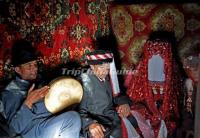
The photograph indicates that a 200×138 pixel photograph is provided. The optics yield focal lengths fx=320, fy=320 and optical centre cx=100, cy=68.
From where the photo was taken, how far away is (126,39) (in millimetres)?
4820

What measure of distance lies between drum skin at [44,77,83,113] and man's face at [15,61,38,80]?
0.92 ft

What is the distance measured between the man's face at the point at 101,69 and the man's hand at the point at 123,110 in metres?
0.45

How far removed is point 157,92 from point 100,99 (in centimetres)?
72

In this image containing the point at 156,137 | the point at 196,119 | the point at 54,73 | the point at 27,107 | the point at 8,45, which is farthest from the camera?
the point at 54,73

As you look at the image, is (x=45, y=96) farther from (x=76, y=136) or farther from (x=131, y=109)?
(x=131, y=109)

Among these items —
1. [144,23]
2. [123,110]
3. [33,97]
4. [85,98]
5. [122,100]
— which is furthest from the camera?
[144,23]

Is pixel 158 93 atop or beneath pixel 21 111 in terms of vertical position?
beneath

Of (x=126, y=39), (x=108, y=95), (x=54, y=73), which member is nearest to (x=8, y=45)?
(x=54, y=73)

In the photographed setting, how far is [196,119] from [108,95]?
2097 mm

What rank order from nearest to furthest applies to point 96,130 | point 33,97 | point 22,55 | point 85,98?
1. point 33,97
2. point 96,130
3. point 22,55
4. point 85,98

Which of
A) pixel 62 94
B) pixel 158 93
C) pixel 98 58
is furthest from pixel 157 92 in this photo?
pixel 62 94

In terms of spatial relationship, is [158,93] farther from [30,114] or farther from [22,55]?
[22,55]

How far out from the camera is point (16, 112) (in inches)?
129

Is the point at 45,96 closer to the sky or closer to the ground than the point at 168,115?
closer to the sky
